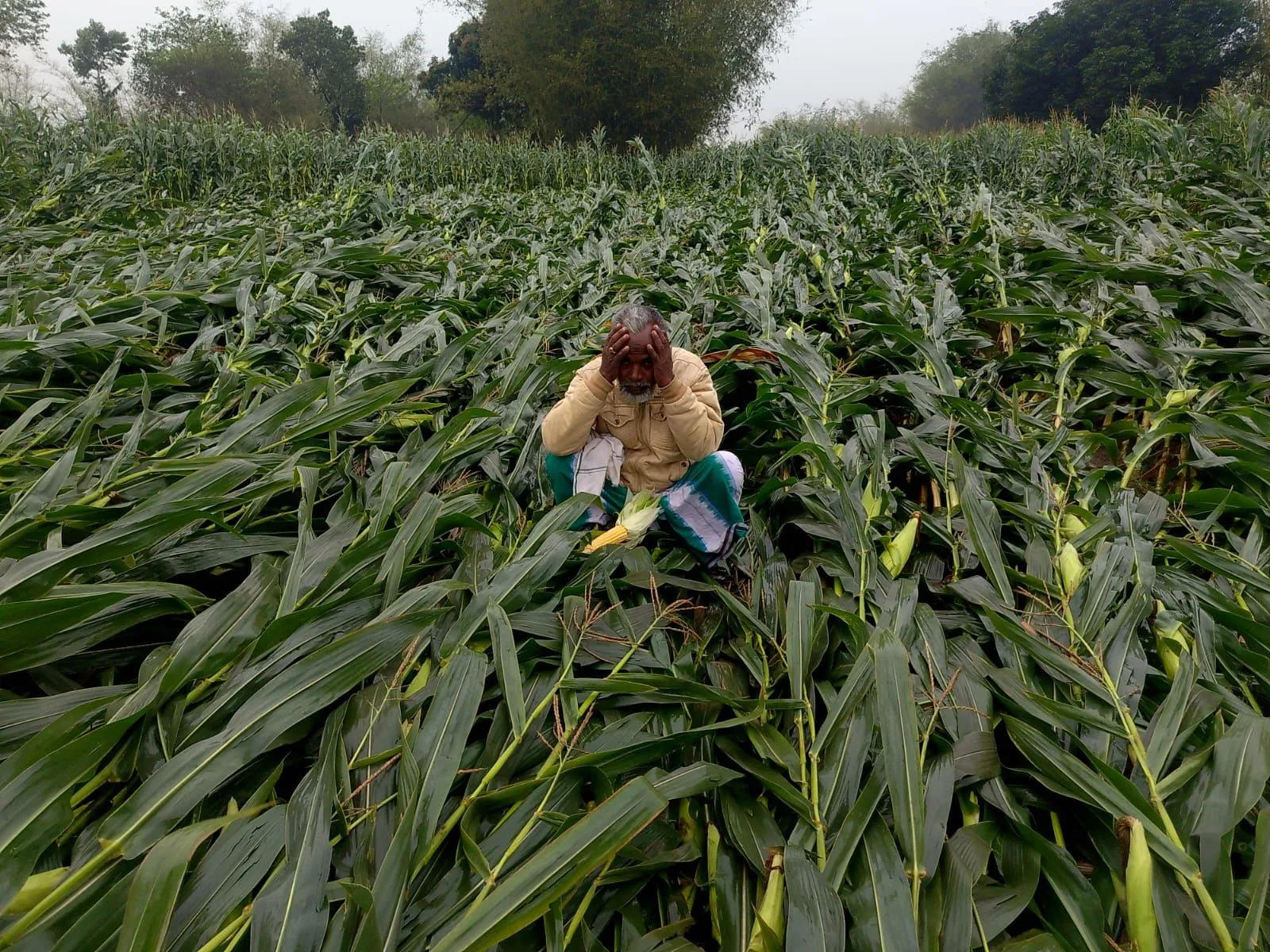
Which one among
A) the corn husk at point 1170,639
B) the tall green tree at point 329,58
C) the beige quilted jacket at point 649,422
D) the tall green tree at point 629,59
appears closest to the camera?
the corn husk at point 1170,639

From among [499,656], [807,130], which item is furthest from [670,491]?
[807,130]

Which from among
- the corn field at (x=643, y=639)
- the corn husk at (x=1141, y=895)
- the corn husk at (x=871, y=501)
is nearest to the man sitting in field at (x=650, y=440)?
the corn field at (x=643, y=639)

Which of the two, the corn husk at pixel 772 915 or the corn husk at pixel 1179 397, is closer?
the corn husk at pixel 772 915

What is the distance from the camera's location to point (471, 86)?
1255 centimetres

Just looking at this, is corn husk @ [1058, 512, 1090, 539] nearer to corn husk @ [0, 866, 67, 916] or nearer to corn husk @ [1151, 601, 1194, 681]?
corn husk @ [1151, 601, 1194, 681]

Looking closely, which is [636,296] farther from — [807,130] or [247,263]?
[807,130]

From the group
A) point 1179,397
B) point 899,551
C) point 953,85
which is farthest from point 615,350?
point 953,85

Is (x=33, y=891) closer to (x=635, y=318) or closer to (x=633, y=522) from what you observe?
(x=633, y=522)

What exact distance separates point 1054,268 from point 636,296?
6.30 ft

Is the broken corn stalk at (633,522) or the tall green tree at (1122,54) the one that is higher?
the tall green tree at (1122,54)

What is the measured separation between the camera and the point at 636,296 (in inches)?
116

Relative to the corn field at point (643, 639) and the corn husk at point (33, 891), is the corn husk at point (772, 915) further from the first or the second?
the corn husk at point (33, 891)

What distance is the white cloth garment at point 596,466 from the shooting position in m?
1.52

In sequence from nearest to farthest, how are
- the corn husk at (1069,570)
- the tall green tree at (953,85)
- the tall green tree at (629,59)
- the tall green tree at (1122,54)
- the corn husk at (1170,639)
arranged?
the corn husk at (1170,639), the corn husk at (1069,570), the tall green tree at (629,59), the tall green tree at (1122,54), the tall green tree at (953,85)
